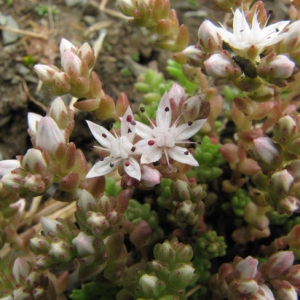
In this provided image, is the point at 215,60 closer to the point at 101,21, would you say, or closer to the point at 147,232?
the point at 147,232

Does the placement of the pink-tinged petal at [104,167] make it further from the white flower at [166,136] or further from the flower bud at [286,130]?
the flower bud at [286,130]

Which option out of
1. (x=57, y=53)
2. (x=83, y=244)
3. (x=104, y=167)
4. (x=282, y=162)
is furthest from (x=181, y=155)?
(x=57, y=53)

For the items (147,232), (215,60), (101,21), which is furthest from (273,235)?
(101,21)

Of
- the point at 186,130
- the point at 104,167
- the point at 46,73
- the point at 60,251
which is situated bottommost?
the point at 60,251

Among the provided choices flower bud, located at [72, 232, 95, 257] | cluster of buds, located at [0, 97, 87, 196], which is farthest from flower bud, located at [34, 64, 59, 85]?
flower bud, located at [72, 232, 95, 257]

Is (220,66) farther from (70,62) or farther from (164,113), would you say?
(70,62)
